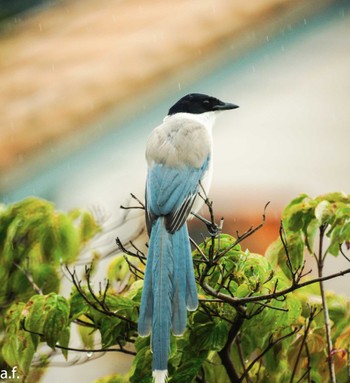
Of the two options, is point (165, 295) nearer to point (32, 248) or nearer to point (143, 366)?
point (143, 366)

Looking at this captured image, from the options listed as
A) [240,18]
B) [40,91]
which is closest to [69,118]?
[40,91]

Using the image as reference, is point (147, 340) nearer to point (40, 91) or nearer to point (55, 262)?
point (55, 262)

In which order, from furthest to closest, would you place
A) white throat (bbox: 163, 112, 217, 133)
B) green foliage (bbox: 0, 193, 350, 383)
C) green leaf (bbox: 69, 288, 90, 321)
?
white throat (bbox: 163, 112, 217, 133)
green leaf (bbox: 69, 288, 90, 321)
green foliage (bbox: 0, 193, 350, 383)

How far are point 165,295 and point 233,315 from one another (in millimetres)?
241

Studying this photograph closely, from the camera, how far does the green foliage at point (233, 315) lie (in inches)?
50.5

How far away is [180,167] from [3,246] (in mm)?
551

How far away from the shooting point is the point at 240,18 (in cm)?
310

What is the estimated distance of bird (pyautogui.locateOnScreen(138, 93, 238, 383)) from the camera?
1.15m

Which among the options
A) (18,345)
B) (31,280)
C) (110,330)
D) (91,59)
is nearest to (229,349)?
(110,330)

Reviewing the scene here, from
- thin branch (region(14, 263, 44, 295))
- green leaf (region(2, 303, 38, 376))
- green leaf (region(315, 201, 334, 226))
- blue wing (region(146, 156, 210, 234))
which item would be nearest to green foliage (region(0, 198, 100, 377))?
thin branch (region(14, 263, 44, 295))

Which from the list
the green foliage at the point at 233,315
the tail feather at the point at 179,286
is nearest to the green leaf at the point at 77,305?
the green foliage at the point at 233,315

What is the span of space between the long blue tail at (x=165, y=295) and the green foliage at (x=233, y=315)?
1.2 inches

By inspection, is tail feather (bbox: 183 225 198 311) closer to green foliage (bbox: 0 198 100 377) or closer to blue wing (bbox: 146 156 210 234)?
blue wing (bbox: 146 156 210 234)

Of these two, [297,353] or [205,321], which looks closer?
[205,321]
